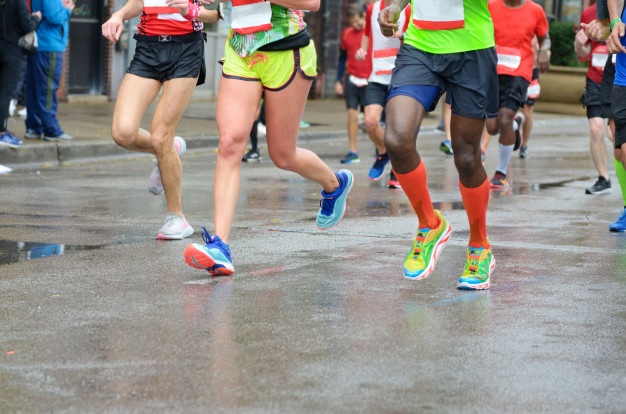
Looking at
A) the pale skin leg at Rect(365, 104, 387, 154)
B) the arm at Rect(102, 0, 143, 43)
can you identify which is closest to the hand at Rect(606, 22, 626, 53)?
the arm at Rect(102, 0, 143, 43)

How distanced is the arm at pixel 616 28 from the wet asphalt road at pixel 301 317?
1218 mm

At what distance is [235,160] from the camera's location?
6.62 metres

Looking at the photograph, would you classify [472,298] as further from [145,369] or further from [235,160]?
[145,369]

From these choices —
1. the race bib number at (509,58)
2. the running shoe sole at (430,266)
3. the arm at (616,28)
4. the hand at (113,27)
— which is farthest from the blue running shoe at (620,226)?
the race bib number at (509,58)

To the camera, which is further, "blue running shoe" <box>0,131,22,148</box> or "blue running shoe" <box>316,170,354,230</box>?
"blue running shoe" <box>0,131,22,148</box>

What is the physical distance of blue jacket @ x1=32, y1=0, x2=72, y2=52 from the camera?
14.1m

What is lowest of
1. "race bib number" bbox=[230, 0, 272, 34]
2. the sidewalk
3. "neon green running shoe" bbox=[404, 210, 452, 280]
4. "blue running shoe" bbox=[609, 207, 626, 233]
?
the sidewalk

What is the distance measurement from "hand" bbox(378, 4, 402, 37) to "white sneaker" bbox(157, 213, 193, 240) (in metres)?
2.06

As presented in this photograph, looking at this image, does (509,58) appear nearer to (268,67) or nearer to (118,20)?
(118,20)

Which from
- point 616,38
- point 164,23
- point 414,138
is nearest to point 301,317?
point 414,138

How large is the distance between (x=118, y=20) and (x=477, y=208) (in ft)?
8.43

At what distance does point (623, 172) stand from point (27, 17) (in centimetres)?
641

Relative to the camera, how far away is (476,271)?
6344 mm

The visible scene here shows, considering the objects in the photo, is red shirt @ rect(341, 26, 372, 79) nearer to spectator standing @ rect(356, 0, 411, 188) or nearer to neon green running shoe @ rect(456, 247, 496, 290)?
spectator standing @ rect(356, 0, 411, 188)
